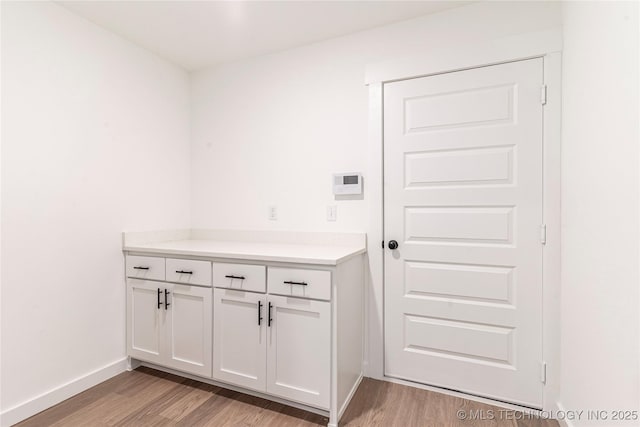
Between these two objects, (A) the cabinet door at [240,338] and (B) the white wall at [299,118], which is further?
(B) the white wall at [299,118]

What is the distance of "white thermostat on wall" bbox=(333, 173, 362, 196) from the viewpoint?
85.0 inches

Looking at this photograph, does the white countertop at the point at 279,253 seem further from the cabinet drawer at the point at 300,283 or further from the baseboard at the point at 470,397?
the baseboard at the point at 470,397

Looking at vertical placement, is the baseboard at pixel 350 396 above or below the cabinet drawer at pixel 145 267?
below

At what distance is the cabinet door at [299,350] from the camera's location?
168cm

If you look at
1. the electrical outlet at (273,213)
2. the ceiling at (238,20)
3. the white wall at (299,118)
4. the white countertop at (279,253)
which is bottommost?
the white countertop at (279,253)

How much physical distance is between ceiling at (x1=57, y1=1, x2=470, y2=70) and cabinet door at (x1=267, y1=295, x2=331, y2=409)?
1.80 metres

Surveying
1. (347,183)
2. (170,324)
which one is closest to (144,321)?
(170,324)

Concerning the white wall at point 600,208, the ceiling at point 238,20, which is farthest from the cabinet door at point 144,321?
the white wall at point 600,208

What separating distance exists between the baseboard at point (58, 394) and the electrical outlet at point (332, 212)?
1837mm

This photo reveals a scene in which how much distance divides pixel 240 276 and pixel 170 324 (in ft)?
2.27

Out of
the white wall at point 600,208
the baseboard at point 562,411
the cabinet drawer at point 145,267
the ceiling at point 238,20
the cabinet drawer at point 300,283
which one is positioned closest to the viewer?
the white wall at point 600,208

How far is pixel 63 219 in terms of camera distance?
192 cm

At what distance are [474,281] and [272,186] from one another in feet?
5.24

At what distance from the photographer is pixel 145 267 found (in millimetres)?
Answer: 2211
